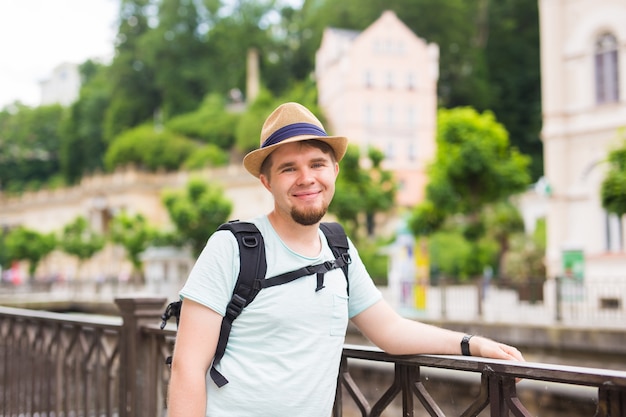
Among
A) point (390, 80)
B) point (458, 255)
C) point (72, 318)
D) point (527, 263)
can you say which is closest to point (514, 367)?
point (72, 318)

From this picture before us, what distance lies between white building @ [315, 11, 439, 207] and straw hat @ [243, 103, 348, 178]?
4391cm

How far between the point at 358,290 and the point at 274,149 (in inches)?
26.8

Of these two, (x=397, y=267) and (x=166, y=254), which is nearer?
(x=397, y=267)

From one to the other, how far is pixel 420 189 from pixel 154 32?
2700cm

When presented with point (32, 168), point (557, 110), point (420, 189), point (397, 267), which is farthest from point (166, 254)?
point (32, 168)

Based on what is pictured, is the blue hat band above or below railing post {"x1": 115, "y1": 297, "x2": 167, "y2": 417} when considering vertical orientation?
above

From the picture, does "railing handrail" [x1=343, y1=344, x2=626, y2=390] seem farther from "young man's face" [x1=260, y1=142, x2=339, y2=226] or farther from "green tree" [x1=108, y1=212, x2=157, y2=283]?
"green tree" [x1=108, y1=212, x2=157, y2=283]

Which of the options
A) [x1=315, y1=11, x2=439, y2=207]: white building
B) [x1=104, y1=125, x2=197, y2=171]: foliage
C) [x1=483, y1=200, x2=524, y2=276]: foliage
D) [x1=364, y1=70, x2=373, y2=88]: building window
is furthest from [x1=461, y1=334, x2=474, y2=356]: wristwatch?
[x1=104, y1=125, x2=197, y2=171]: foliage

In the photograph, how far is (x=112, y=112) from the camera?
205 feet

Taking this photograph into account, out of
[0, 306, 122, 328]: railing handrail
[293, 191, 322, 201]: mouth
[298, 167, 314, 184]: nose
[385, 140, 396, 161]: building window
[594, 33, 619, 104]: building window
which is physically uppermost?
[385, 140, 396, 161]: building window

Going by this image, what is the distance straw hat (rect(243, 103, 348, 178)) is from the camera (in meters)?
2.66

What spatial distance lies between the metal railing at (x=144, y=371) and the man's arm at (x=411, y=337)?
0.05 meters

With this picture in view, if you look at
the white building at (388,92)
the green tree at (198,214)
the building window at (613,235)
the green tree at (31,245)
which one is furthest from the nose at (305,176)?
the green tree at (31,245)

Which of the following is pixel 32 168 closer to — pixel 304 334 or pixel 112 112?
pixel 112 112
